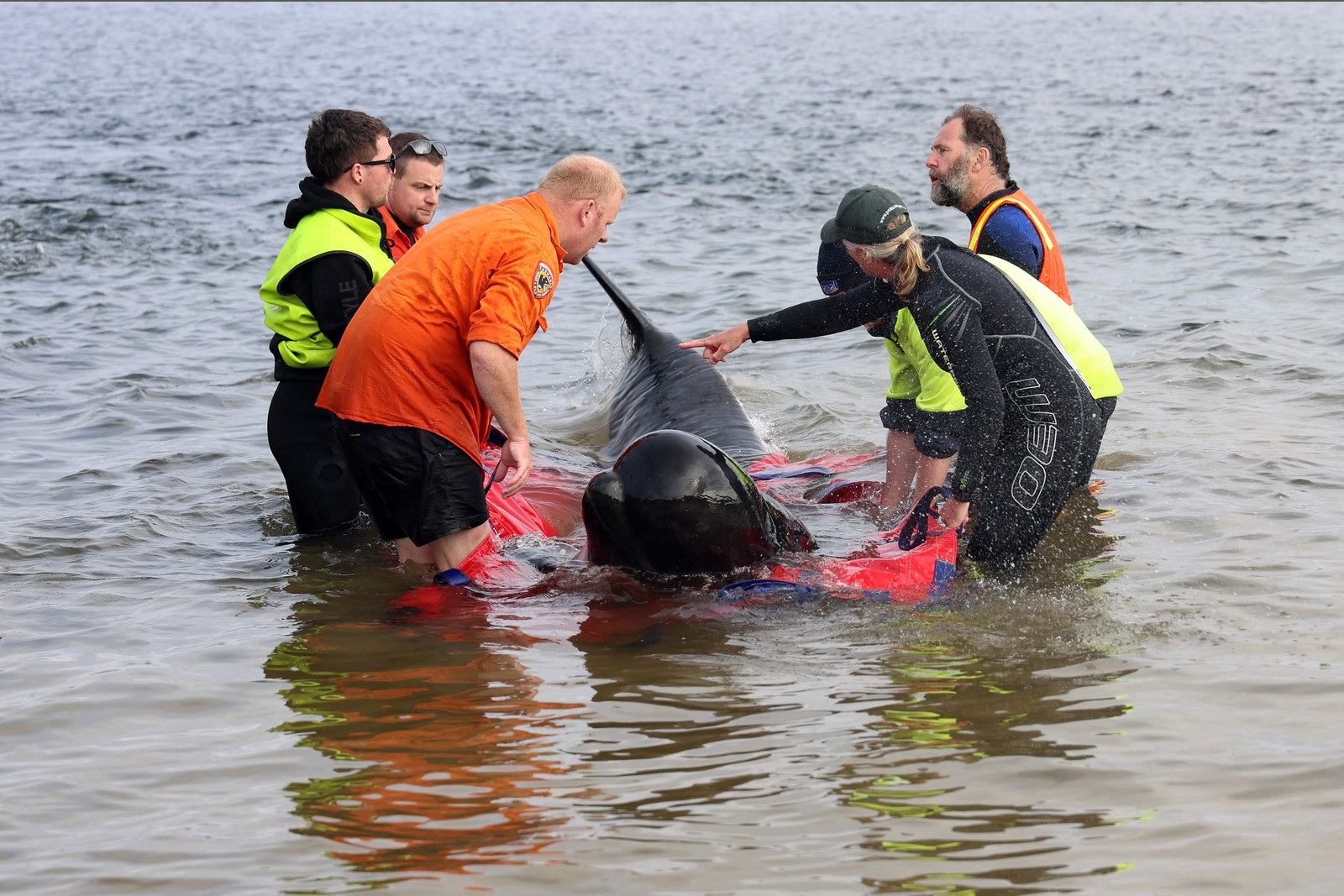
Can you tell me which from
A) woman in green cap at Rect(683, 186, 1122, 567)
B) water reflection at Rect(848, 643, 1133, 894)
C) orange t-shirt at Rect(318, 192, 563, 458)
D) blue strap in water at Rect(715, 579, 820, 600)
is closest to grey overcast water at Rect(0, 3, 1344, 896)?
water reflection at Rect(848, 643, 1133, 894)

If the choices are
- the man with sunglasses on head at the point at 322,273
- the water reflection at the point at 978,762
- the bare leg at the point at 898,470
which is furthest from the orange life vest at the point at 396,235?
the water reflection at the point at 978,762

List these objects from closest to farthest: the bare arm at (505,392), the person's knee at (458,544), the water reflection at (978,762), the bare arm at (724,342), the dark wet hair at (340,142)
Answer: the water reflection at (978,762) → the bare arm at (505,392) → the person's knee at (458,544) → the dark wet hair at (340,142) → the bare arm at (724,342)

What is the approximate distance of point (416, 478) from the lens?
18.7 ft

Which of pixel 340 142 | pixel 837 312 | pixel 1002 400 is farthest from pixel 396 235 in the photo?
pixel 1002 400

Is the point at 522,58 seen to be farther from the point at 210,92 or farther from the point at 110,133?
the point at 110,133

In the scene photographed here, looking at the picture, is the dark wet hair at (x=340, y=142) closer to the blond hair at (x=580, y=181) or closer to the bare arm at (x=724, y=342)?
the blond hair at (x=580, y=181)

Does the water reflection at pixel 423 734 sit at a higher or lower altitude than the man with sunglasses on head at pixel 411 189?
lower

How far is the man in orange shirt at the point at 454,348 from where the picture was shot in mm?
5320

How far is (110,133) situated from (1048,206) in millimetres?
16511

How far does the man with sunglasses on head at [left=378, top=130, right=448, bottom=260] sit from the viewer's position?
6.92m

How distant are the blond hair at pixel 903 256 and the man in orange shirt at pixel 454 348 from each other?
1.07 m

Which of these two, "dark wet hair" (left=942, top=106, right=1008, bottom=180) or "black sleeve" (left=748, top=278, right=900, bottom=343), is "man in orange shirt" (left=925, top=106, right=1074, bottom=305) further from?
"black sleeve" (left=748, top=278, right=900, bottom=343)

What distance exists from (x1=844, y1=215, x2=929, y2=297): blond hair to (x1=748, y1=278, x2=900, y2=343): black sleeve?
1.07 metres

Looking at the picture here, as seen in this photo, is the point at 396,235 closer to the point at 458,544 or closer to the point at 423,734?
the point at 458,544
